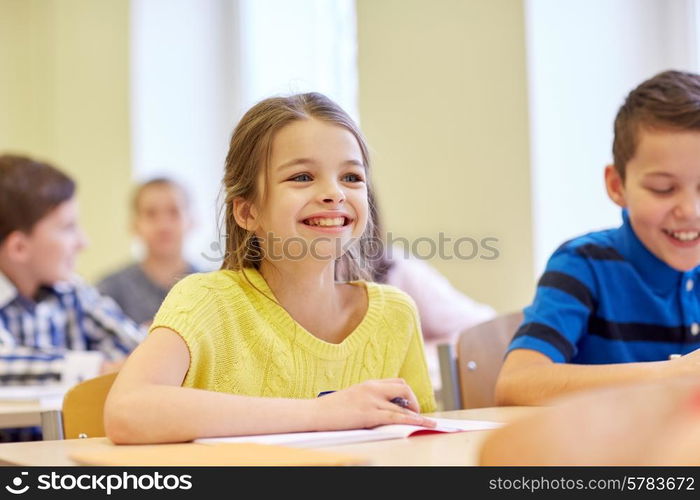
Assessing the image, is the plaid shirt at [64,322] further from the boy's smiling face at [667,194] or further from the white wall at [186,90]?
the white wall at [186,90]

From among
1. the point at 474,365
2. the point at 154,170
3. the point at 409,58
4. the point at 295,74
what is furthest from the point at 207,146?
the point at 474,365

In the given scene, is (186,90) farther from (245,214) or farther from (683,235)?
(683,235)

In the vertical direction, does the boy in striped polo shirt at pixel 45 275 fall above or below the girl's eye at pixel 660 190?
below

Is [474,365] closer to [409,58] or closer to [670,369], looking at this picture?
[670,369]

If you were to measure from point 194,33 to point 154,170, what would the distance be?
0.79 meters

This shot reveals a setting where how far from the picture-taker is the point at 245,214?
1449 mm

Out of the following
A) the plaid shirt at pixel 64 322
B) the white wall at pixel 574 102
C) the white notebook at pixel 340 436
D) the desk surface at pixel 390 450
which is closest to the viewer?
the desk surface at pixel 390 450

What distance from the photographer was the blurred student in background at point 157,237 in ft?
14.4

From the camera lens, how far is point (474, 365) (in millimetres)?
1673

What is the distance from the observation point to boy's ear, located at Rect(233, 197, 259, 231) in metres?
1.43

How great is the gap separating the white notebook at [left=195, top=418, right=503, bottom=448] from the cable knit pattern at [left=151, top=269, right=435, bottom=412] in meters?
0.26

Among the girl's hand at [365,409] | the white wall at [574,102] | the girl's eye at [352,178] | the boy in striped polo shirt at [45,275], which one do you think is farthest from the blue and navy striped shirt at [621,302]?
the white wall at [574,102]

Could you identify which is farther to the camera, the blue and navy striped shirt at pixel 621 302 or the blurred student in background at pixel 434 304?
the blurred student in background at pixel 434 304

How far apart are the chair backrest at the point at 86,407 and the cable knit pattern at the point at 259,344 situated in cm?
14
